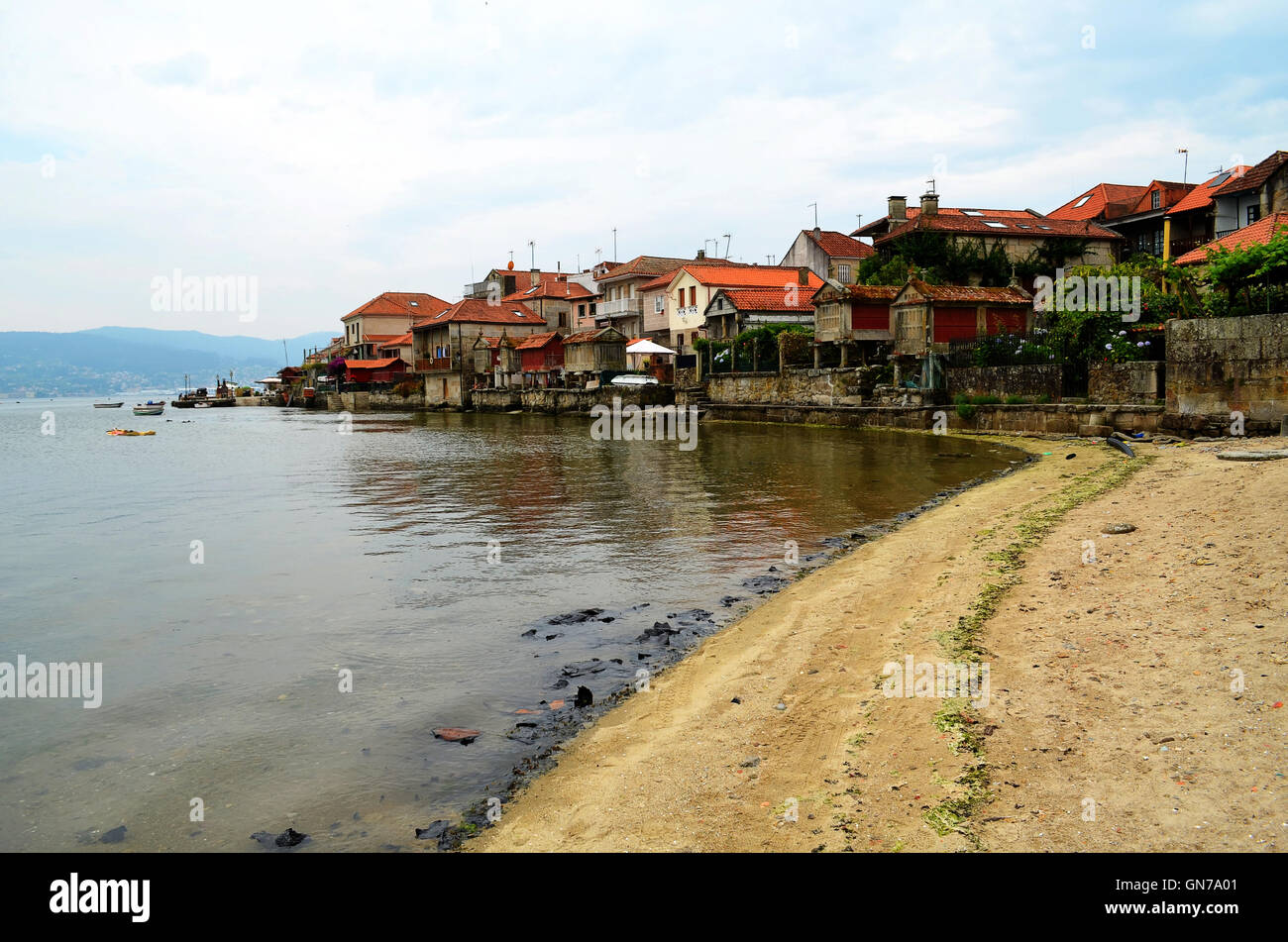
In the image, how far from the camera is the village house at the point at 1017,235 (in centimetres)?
5206

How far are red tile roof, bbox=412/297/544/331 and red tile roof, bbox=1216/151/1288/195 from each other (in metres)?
65.5

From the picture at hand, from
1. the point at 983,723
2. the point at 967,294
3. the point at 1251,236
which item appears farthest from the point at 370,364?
the point at 983,723

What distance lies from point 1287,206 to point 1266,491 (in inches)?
1490

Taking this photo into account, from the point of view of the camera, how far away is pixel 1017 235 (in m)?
52.9

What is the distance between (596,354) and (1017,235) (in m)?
31.9

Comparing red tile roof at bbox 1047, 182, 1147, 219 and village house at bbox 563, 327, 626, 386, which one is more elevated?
red tile roof at bbox 1047, 182, 1147, 219

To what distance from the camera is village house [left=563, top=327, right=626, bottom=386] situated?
6894 cm

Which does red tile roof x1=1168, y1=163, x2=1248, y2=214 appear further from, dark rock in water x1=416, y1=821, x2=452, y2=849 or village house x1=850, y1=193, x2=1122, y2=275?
dark rock in water x1=416, y1=821, x2=452, y2=849

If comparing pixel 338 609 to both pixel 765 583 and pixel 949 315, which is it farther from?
pixel 949 315

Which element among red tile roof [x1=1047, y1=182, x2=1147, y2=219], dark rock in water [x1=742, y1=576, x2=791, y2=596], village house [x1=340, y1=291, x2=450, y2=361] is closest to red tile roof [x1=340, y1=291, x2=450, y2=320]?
village house [x1=340, y1=291, x2=450, y2=361]

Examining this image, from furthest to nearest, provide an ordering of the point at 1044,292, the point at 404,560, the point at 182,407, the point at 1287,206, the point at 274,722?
the point at 182,407
the point at 1044,292
the point at 1287,206
the point at 404,560
the point at 274,722

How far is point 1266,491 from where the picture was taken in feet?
38.4
